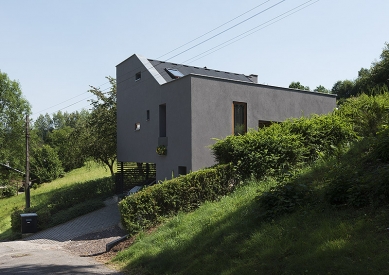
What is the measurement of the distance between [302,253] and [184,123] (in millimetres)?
10748

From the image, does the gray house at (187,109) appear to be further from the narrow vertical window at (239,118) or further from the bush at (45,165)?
the bush at (45,165)

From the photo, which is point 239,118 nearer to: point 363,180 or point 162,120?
point 162,120

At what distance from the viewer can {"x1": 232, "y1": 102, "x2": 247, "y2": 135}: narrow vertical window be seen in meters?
17.1

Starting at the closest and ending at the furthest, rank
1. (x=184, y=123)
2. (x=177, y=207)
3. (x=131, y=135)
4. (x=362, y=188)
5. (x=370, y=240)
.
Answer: (x=370, y=240)
(x=362, y=188)
(x=177, y=207)
(x=184, y=123)
(x=131, y=135)

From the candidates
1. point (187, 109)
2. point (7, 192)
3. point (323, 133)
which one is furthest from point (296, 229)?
point (7, 192)

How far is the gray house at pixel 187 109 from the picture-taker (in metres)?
16.0

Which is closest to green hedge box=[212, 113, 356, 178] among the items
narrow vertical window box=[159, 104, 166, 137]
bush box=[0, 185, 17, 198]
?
narrow vertical window box=[159, 104, 166, 137]

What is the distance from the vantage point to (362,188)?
698 cm

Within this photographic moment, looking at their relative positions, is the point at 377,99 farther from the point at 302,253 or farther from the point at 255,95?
the point at 302,253

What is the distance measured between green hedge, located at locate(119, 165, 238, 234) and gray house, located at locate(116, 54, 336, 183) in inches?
105

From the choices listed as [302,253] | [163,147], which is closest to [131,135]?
[163,147]

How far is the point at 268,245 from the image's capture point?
668cm

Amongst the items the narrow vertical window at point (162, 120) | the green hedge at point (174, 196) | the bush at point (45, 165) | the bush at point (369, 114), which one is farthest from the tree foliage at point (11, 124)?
the bush at point (369, 114)

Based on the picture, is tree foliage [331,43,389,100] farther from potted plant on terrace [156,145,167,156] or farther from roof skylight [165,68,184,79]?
potted plant on terrace [156,145,167,156]
